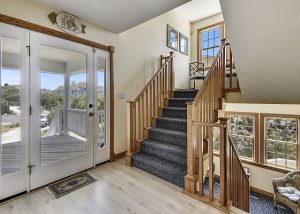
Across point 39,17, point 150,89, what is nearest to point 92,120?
point 150,89

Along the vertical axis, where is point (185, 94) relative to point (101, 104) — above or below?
above

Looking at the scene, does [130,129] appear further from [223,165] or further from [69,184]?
[223,165]

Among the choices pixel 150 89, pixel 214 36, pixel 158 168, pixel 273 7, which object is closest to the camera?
pixel 273 7

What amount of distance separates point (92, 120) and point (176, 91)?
6.72 ft

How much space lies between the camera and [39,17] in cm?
226

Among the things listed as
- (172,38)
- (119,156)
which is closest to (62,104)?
(119,156)

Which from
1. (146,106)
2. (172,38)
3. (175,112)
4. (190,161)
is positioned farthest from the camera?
(172,38)

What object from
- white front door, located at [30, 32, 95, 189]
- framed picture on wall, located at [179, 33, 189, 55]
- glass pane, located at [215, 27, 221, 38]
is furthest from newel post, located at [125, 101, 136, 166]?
glass pane, located at [215, 27, 221, 38]

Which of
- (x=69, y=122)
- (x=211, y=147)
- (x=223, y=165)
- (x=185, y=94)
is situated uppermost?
(x=185, y=94)

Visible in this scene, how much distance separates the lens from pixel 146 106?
11.0 ft

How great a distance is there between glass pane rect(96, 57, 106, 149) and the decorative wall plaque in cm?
52

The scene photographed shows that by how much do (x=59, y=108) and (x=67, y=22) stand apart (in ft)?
4.01

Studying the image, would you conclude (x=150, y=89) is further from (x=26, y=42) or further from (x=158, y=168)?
(x=26, y=42)

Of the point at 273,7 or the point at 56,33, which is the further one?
the point at 56,33
